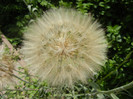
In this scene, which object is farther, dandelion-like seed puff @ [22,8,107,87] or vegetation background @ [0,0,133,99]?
vegetation background @ [0,0,133,99]

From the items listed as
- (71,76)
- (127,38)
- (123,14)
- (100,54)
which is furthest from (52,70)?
(123,14)

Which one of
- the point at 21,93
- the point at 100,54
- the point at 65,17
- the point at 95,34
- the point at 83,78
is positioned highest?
the point at 65,17

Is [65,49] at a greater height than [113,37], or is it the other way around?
[65,49]

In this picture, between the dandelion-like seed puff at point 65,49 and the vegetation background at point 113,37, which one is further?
the vegetation background at point 113,37

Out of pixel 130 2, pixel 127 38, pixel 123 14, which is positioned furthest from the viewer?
pixel 123 14

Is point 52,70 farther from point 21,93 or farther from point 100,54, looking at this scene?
point 21,93

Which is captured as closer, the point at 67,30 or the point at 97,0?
the point at 67,30

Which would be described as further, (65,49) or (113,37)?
(113,37)

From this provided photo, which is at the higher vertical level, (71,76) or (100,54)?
(100,54)
